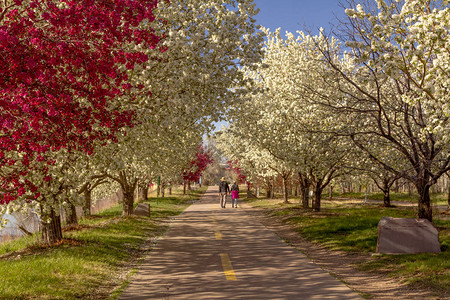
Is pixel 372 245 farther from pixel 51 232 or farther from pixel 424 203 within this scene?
pixel 51 232

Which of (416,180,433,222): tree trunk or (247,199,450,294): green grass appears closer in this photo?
(247,199,450,294): green grass

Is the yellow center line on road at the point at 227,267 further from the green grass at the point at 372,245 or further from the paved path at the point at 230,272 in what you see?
the green grass at the point at 372,245

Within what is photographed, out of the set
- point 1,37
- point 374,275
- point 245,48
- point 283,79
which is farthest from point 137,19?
point 283,79

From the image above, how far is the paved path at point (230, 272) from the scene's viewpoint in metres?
8.17

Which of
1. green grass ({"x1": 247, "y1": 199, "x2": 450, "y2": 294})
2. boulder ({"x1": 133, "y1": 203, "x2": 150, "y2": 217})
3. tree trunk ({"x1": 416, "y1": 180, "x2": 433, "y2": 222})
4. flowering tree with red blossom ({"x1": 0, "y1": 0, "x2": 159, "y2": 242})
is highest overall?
flowering tree with red blossom ({"x1": 0, "y1": 0, "x2": 159, "y2": 242})

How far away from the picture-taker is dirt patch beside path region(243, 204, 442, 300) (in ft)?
27.3

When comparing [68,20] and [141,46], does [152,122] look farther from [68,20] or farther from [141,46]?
[68,20]

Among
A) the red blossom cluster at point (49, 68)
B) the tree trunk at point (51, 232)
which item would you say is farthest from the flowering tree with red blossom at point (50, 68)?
the tree trunk at point (51, 232)

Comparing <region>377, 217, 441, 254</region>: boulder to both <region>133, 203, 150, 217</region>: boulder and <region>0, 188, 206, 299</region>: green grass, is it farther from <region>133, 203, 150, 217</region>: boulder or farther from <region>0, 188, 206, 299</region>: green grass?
<region>133, 203, 150, 217</region>: boulder

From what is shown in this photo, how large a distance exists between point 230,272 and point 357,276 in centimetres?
303

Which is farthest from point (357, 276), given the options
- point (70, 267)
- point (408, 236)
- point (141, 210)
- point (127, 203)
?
point (141, 210)

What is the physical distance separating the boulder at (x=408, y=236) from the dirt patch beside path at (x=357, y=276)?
0.78 metres

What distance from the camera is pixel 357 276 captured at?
10062 millimetres

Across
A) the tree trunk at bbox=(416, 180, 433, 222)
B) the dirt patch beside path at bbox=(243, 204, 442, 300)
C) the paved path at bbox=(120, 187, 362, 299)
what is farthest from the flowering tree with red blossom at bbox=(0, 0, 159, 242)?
the tree trunk at bbox=(416, 180, 433, 222)
